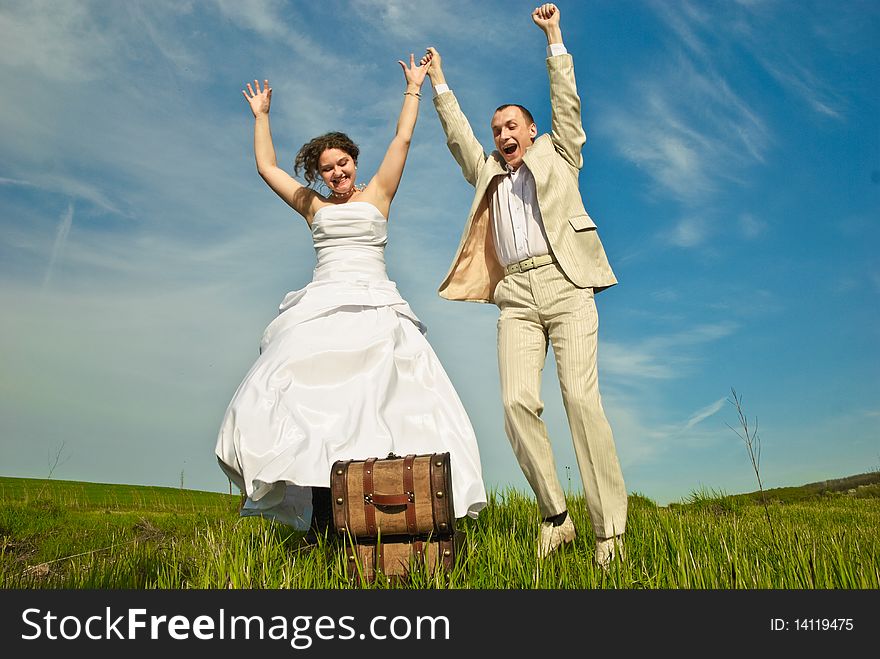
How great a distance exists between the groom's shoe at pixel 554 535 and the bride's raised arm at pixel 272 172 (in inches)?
126

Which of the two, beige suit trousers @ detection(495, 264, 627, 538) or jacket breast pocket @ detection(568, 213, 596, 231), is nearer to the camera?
beige suit trousers @ detection(495, 264, 627, 538)

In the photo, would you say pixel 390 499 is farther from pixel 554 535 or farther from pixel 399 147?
pixel 399 147

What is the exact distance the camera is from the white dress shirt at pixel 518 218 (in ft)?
17.8

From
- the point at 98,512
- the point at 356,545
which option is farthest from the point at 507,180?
the point at 98,512

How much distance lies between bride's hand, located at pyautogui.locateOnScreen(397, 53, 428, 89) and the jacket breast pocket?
1.72 m

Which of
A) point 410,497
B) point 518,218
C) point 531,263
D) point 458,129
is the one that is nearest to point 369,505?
point 410,497

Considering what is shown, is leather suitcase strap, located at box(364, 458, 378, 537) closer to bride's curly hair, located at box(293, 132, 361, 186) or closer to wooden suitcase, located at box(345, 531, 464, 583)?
wooden suitcase, located at box(345, 531, 464, 583)

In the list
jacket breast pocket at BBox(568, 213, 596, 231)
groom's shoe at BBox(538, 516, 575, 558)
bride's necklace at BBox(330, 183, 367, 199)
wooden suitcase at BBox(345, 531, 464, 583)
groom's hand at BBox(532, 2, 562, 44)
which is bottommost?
wooden suitcase at BBox(345, 531, 464, 583)

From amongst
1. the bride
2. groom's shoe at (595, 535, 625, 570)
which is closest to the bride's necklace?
the bride

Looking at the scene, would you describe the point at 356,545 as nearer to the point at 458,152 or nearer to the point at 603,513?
the point at 603,513

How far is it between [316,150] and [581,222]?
231 centimetres

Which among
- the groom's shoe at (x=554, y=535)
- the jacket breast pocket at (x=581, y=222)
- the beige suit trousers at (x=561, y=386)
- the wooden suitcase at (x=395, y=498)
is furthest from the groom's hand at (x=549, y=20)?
the groom's shoe at (x=554, y=535)

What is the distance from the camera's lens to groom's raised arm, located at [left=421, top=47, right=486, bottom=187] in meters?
5.89

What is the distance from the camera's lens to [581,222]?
545 centimetres
